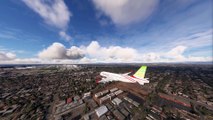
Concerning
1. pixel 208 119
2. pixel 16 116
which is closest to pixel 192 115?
pixel 208 119

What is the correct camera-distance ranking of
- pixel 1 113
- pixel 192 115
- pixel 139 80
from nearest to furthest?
1. pixel 192 115
2. pixel 1 113
3. pixel 139 80

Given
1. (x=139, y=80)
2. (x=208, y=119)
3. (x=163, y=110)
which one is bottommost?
(x=208, y=119)

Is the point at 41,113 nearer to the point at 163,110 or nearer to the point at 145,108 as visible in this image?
the point at 145,108

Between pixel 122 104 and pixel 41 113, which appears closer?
pixel 41 113

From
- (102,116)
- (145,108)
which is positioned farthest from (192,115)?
(102,116)

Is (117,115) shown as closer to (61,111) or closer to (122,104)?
(122,104)

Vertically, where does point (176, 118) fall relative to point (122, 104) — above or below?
below

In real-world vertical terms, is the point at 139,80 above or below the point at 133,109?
above

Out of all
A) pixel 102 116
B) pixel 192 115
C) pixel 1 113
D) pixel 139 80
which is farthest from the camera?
pixel 139 80

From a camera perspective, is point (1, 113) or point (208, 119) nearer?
point (208, 119)
